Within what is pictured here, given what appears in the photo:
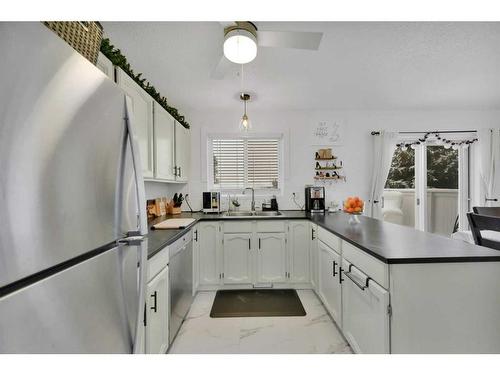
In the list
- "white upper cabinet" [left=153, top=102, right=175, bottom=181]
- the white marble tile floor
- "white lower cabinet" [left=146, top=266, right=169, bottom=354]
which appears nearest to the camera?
"white lower cabinet" [left=146, top=266, right=169, bottom=354]

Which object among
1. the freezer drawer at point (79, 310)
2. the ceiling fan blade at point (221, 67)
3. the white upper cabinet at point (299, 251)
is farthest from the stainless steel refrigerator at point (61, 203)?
the white upper cabinet at point (299, 251)

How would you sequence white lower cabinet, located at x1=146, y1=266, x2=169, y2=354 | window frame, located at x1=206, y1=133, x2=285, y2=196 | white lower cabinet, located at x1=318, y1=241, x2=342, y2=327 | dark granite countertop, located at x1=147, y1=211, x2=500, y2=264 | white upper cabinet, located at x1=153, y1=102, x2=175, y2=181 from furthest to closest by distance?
window frame, located at x1=206, y1=133, x2=285, y2=196, white upper cabinet, located at x1=153, y1=102, x2=175, y2=181, white lower cabinet, located at x1=318, y1=241, x2=342, y2=327, white lower cabinet, located at x1=146, y1=266, x2=169, y2=354, dark granite countertop, located at x1=147, y1=211, x2=500, y2=264

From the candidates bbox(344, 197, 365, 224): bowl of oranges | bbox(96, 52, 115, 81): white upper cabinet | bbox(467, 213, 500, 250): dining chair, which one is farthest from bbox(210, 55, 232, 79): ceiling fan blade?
bbox(467, 213, 500, 250): dining chair

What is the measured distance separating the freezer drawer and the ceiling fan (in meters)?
1.34

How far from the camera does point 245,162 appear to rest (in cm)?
365

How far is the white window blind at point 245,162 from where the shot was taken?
3646mm

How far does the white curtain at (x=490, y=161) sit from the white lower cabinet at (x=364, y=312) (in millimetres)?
3129

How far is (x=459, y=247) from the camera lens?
1.40 meters

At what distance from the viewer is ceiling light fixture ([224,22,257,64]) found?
1.56 meters

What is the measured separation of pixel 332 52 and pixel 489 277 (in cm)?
192

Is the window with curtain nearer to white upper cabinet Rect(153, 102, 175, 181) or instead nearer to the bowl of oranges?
white upper cabinet Rect(153, 102, 175, 181)

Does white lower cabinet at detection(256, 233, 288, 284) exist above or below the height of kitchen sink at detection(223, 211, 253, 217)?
below

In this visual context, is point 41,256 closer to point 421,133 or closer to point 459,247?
point 459,247
